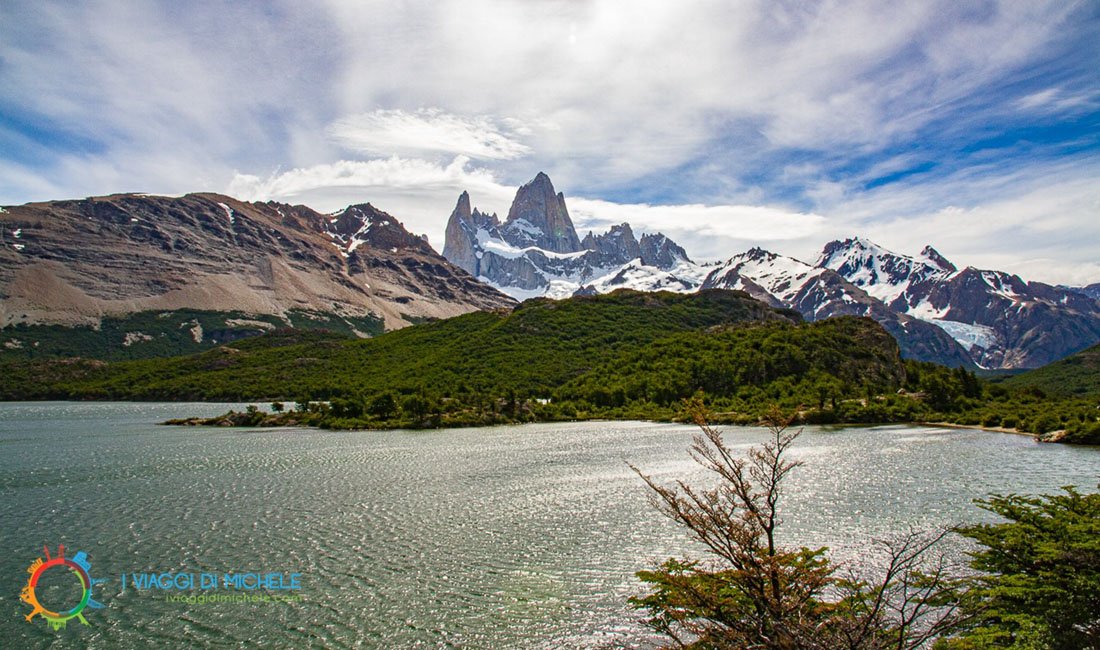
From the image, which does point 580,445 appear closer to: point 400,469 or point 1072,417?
point 400,469

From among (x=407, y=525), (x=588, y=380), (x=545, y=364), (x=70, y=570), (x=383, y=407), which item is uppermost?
(x=545, y=364)

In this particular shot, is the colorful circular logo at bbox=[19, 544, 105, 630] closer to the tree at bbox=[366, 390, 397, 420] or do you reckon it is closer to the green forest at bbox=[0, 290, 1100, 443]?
the green forest at bbox=[0, 290, 1100, 443]

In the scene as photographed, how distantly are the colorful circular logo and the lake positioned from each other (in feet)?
1.04

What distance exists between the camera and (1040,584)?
19.0 metres

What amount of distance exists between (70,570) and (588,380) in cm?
10700

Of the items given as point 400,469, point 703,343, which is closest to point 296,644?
point 400,469

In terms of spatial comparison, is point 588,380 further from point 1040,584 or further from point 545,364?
point 1040,584

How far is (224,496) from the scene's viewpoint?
40.8 metres

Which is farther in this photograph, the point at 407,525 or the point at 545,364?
the point at 545,364

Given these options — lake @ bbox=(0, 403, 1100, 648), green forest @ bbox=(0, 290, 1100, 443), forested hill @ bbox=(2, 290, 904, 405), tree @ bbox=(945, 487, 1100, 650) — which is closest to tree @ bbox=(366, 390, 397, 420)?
green forest @ bbox=(0, 290, 1100, 443)

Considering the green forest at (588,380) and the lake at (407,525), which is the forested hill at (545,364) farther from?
the lake at (407,525)

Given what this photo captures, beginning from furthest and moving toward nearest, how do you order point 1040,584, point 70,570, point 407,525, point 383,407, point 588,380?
point 588,380, point 383,407, point 407,525, point 70,570, point 1040,584

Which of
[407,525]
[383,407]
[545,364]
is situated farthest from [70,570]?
[545,364]

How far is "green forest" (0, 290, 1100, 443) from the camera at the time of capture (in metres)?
96.4
